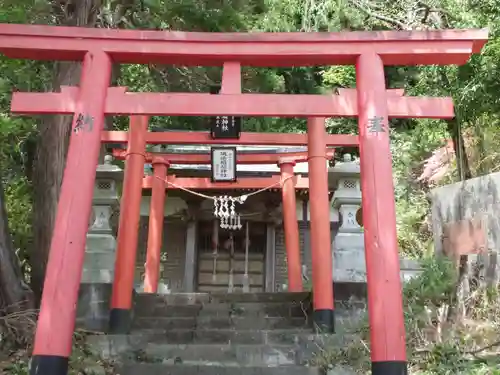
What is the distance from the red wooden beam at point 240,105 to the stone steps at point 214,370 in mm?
2727

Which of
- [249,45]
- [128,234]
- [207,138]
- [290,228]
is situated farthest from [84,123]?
[290,228]

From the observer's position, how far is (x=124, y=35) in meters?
5.89

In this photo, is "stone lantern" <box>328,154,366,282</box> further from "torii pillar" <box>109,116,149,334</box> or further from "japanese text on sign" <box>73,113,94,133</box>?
"japanese text on sign" <box>73,113,94,133</box>

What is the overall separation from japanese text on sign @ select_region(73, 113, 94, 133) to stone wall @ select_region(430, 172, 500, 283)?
5056mm

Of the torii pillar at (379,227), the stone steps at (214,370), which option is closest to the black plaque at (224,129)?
the torii pillar at (379,227)

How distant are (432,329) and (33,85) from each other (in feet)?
25.7

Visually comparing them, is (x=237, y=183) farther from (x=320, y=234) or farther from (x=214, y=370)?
(x=214, y=370)

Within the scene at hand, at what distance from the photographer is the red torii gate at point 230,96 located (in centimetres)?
536

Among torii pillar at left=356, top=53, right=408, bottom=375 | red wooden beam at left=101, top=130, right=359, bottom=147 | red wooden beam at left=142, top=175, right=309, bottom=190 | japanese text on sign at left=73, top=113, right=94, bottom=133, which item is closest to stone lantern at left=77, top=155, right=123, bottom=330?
red wooden beam at left=101, top=130, right=359, bottom=147

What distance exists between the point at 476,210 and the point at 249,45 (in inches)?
172

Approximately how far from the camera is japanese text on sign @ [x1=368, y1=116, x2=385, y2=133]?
221 inches

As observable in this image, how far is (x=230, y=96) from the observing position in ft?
18.9

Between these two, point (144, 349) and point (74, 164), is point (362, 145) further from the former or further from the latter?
point (144, 349)

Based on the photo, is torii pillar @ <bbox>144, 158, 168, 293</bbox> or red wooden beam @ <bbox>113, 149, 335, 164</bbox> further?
red wooden beam @ <bbox>113, 149, 335, 164</bbox>
